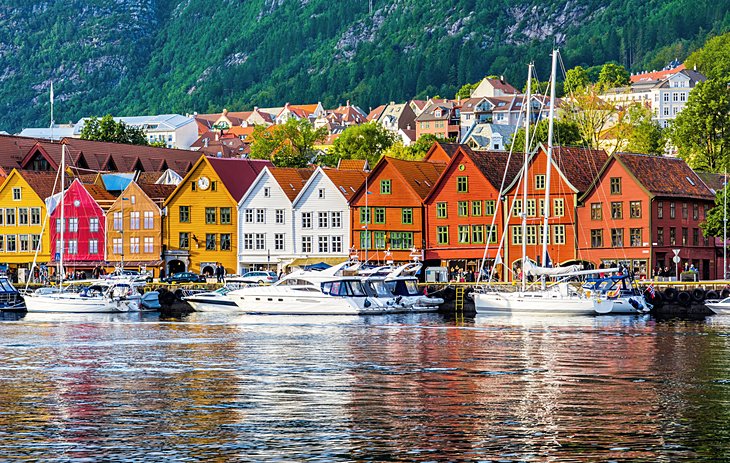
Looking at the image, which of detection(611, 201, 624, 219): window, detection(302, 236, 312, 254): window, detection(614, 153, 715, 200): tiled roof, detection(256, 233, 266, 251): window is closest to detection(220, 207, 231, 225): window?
detection(256, 233, 266, 251): window

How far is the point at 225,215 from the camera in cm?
13812

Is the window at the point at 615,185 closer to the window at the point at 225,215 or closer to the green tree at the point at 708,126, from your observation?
the window at the point at 225,215

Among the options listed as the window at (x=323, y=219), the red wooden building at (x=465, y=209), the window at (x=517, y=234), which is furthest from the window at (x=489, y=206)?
the window at (x=323, y=219)

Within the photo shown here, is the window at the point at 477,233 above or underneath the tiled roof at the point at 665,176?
underneath

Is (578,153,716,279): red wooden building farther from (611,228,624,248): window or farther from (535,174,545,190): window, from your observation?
(535,174,545,190): window

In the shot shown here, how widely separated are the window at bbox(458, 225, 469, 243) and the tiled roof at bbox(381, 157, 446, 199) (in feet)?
16.7

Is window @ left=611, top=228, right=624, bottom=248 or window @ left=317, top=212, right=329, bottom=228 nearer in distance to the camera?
window @ left=611, top=228, right=624, bottom=248

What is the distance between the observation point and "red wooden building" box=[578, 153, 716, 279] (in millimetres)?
113438

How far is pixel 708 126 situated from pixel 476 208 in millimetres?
47502

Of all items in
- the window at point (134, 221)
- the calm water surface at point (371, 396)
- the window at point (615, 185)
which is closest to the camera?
the calm water surface at point (371, 396)

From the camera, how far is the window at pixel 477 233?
124000 mm

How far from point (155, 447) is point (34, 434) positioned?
4.27 metres

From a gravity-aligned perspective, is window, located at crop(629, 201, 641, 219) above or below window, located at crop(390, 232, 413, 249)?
above

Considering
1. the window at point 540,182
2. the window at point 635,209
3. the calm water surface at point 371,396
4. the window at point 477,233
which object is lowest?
the calm water surface at point 371,396
